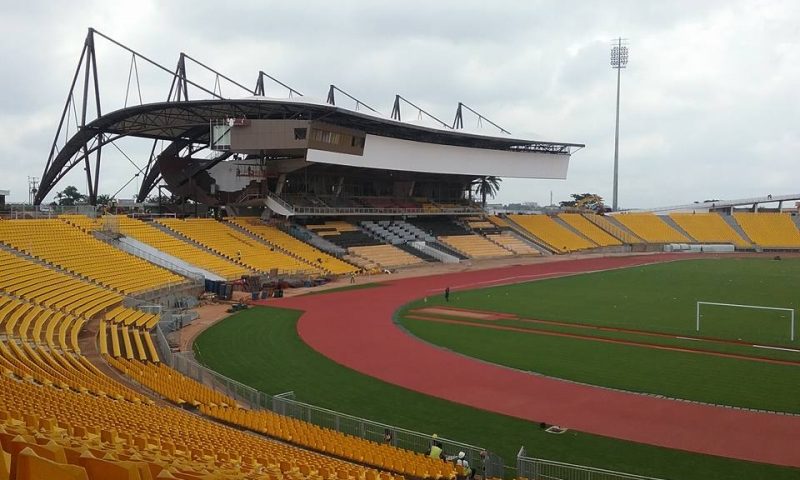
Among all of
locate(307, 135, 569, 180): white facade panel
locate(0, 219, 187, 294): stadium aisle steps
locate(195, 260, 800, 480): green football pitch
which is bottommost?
locate(195, 260, 800, 480): green football pitch

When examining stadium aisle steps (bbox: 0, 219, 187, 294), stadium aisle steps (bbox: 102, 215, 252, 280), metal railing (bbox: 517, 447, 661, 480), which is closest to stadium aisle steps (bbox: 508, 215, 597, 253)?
stadium aisle steps (bbox: 102, 215, 252, 280)

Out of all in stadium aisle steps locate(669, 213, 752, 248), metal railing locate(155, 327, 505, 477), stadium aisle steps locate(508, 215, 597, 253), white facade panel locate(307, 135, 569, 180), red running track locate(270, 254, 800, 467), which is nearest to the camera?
metal railing locate(155, 327, 505, 477)

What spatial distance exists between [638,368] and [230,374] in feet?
50.8

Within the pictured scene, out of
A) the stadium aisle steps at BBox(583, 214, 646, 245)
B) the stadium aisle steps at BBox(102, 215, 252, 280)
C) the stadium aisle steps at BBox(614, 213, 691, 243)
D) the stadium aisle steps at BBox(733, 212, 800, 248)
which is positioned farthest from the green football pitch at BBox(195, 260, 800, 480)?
the stadium aisle steps at BBox(733, 212, 800, 248)

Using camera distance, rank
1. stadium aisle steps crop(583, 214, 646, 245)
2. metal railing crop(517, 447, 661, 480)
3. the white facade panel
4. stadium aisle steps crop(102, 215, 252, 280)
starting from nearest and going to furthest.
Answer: metal railing crop(517, 447, 661, 480), stadium aisle steps crop(102, 215, 252, 280), the white facade panel, stadium aisle steps crop(583, 214, 646, 245)

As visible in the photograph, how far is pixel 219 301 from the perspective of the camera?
40.9 metres

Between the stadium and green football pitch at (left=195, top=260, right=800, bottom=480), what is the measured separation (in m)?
0.11

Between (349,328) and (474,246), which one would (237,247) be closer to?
(349,328)

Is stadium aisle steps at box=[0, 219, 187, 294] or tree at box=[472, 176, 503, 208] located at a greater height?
tree at box=[472, 176, 503, 208]

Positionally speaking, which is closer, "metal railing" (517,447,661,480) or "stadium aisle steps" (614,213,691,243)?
"metal railing" (517,447,661,480)

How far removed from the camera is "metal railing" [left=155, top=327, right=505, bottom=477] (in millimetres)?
14875

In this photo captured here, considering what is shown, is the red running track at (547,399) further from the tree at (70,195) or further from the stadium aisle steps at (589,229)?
the tree at (70,195)

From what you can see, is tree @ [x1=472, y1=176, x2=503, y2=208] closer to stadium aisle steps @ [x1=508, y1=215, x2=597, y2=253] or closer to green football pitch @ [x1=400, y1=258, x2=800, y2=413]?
stadium aisle steps @ [x1=508, y1=215, x2=597, y2=253]

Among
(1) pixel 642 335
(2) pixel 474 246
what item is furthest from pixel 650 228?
(1) pixel 642 335
